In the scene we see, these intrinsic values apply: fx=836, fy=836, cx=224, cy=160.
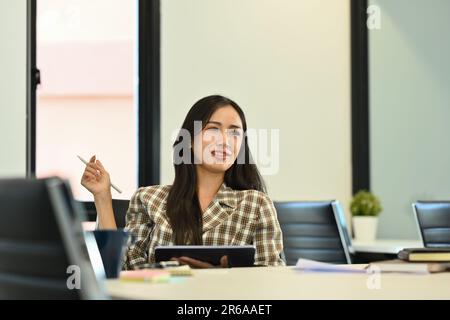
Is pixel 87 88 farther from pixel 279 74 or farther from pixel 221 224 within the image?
pixel 221 224

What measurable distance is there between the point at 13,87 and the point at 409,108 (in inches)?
102

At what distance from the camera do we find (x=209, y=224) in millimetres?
2768

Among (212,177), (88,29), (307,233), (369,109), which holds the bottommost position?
(307,233)

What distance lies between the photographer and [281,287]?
170 centimetres

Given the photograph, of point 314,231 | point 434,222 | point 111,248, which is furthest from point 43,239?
point 434,222

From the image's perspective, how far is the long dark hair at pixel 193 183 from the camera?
8.96 ft

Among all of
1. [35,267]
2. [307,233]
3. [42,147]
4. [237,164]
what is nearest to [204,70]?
[42,147]

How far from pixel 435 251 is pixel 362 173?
310 centimetres

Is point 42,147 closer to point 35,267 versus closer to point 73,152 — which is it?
point 73,152

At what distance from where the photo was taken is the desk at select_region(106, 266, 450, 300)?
153 centimetres

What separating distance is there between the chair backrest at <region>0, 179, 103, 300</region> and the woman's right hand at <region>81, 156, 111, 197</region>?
1.61 meters

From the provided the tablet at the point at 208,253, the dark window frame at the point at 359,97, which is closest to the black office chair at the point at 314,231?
the tablet at the point at 208,253

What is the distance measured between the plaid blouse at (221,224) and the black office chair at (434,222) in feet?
3.57

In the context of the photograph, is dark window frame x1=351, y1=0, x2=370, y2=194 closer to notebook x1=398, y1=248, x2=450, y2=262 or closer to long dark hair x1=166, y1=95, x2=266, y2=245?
long dark hair x1=166, y1=95, x2=266, y2=245
